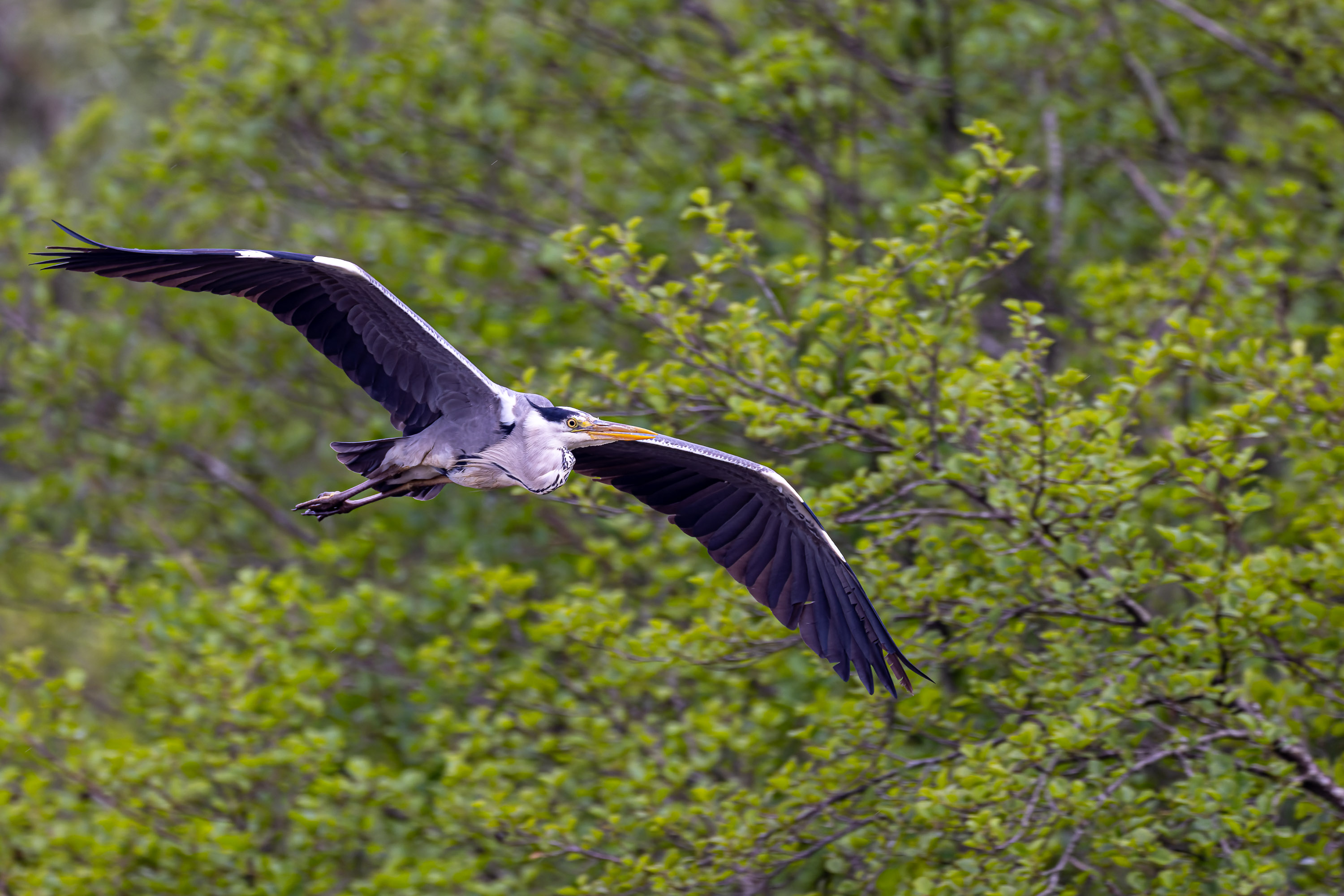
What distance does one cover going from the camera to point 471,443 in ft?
19.8

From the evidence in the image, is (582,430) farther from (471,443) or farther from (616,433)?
(471,443)

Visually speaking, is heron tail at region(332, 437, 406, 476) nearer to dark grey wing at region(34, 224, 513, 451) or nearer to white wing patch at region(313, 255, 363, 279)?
dark grey wing at region(34, 224, 513, 451)

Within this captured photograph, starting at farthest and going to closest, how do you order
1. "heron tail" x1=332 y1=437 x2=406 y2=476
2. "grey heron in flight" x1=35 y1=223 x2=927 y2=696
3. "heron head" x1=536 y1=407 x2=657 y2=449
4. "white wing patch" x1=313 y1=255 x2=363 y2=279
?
"heron tail" x1=332 y1=437 x2=406 y2=476, "heron head" x1=536 y1=407 x2=657 y2=449, "grey heron in flight" x1=35 y1=223 x2=927 y2=696, "white wing patch" x1=313 y1=255 x2=363 y2=279

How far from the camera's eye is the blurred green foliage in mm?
5812

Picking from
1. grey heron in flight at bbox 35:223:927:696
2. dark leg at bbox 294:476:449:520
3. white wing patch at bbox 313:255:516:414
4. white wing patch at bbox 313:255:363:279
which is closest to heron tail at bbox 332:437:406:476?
grey heron in flight at bbox 35:223:927:696

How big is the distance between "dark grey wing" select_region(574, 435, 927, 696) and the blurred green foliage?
17 centimetres

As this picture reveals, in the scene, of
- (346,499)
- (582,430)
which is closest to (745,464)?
(582,430)

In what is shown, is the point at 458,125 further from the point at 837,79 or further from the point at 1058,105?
the point at 1058,105

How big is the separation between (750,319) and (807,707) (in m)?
1.82

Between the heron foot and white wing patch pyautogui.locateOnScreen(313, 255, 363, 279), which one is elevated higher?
white wing patch pyautogui.locateOnScreen(313, 255, 363, 279)

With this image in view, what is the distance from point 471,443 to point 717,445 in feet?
7.70

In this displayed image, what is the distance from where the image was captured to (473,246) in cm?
939

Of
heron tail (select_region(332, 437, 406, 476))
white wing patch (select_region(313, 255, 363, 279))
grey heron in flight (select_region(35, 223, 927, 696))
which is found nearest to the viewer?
white wing patch (select_region(313, 255, 363, 279))

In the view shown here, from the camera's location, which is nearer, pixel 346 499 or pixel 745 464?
pixel 745 464
